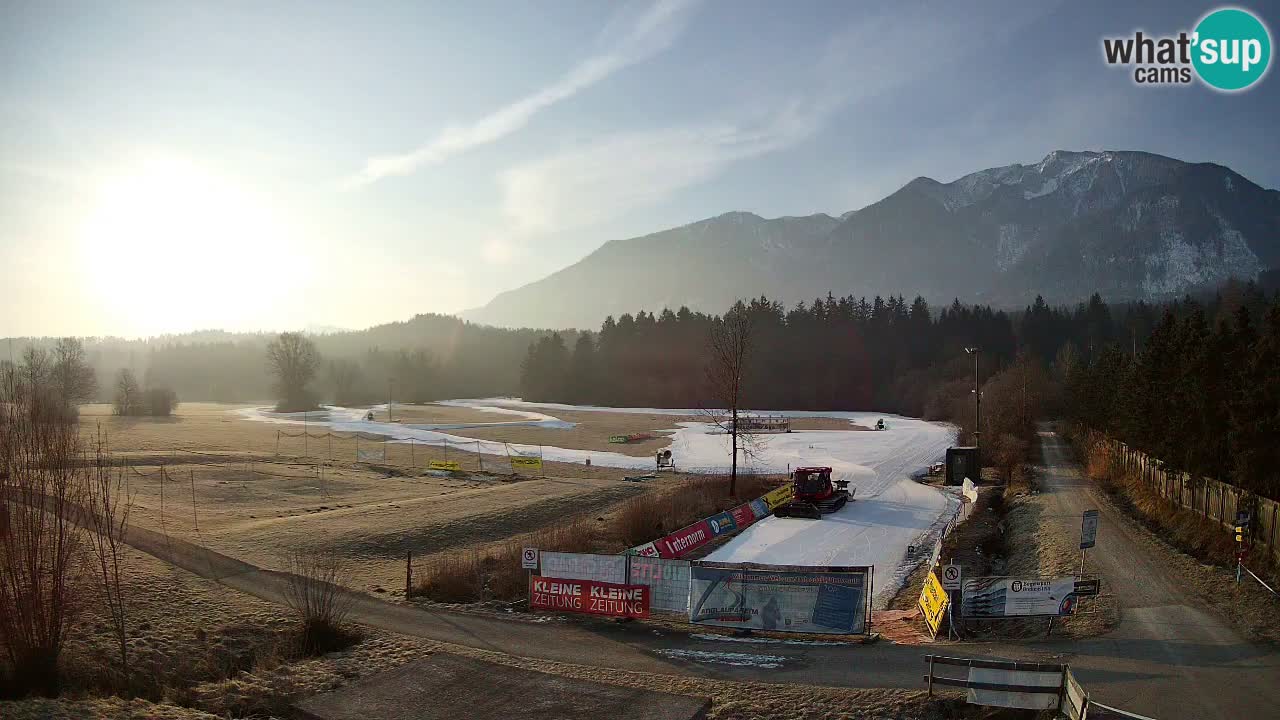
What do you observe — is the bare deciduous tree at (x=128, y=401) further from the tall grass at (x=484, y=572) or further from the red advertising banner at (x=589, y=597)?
the red advertising banner at (x=589, y=597)

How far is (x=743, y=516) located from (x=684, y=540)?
6.98m

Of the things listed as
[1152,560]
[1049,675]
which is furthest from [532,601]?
[1152,560]

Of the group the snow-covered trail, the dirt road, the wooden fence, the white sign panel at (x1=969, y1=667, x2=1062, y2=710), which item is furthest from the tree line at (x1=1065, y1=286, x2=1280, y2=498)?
the white sign panel at (x1=969, y1=667, x2=1062, y2=710)

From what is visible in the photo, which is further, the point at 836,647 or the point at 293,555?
the point at 293,555

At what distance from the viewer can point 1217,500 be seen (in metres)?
25.6

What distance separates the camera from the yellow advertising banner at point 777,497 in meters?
37.8

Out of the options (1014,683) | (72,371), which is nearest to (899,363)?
(1014,683)

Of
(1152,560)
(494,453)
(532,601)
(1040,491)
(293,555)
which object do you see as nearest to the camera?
(532,601)

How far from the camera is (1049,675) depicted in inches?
453

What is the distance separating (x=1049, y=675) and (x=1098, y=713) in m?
1.19

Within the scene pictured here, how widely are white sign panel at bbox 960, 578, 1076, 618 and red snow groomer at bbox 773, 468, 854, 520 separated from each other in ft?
60.0

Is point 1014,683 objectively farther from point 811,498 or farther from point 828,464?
point 828,464

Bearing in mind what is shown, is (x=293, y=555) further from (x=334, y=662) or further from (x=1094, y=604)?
(x=1094, y=604)

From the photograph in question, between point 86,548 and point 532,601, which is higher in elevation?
point 86,548
